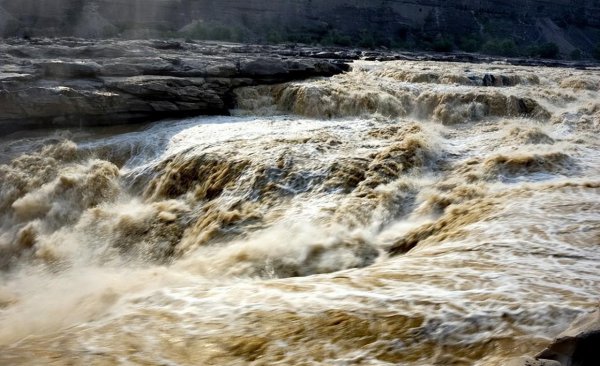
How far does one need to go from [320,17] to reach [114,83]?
33.6 meters

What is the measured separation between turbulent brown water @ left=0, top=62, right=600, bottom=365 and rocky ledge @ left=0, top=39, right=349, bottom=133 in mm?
401

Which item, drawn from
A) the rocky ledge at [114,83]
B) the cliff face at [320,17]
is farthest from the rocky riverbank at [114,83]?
the cliff face at [320,17]

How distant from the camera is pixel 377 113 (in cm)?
962

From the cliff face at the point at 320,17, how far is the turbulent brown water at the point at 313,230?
81.6 ft

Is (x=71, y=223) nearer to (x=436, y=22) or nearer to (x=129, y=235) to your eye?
(x=129, y=235)

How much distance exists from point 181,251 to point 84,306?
64.0 inches

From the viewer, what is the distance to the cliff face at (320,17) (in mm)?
32312

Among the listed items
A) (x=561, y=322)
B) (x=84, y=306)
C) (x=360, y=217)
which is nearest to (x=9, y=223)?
(x=84, y=306)

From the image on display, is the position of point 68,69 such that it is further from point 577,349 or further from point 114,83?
point 577,349

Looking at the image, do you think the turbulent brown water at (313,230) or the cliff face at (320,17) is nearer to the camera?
the turbulent brown water at (313,230)

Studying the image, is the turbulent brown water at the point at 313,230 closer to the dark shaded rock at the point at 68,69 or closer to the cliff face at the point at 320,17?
the dark shaded rock at the point at 68,69

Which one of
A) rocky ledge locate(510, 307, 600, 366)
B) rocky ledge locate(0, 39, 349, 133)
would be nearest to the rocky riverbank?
rocky ledge locate(0, 39, 349, 133)

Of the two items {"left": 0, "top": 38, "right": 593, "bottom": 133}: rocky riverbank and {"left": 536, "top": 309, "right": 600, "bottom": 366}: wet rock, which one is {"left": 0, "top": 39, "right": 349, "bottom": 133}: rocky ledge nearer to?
{"left": 0, "top": 38, "right": 593, "bottom": 133}: rocky riverbank

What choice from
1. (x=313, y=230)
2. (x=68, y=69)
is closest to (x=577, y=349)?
(x=313, y=230)
